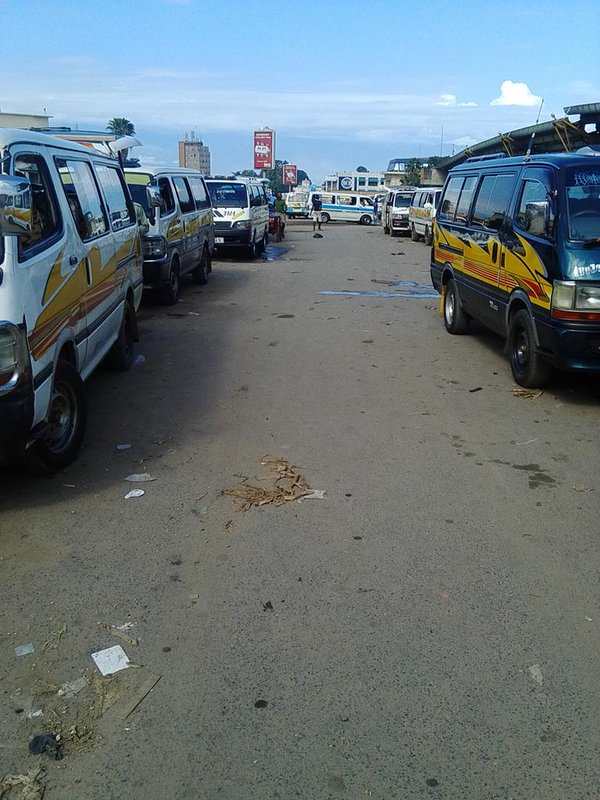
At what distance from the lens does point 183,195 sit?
1423 centimetres

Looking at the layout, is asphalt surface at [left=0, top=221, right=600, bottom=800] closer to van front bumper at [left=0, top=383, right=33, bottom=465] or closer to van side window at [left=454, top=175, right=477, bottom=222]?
van front bumper at [left=0, top=383, right=33, bottom=465]

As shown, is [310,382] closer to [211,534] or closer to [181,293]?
[211,534]

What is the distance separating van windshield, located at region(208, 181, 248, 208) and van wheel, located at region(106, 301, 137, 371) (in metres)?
12.4

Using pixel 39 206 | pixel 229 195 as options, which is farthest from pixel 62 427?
pixel 229 195

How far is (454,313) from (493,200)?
7.56 feet

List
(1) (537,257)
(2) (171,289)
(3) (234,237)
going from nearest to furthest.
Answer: (1) (537,257), (2) (171,289), (3) (234,237)

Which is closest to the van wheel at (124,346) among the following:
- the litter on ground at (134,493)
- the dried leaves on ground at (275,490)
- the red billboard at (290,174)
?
the litter on ground at (134,493)

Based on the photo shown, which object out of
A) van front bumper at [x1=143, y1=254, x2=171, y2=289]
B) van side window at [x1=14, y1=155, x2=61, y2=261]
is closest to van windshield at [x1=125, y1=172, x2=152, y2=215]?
van front bumper at [x1=143, y1=254, x2=171, y2=289]

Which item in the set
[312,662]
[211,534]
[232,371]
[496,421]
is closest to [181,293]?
[232,371]

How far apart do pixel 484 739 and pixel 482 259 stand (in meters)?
7.06

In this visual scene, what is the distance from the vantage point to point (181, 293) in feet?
49.3

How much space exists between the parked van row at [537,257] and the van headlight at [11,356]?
474 centimetres

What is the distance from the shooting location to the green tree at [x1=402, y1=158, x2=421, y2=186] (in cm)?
9669

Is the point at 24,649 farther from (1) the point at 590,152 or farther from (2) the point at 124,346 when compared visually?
(1) the point at 590,152
